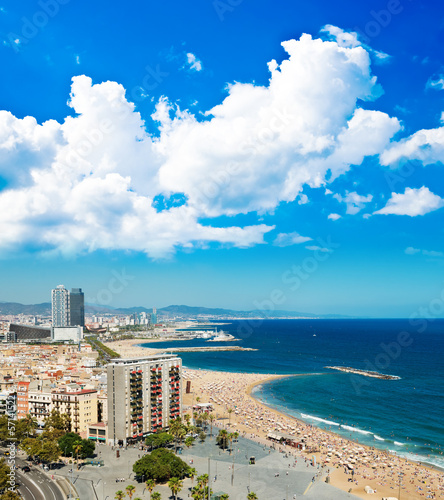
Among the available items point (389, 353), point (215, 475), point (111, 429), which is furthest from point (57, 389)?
point (389, 353)

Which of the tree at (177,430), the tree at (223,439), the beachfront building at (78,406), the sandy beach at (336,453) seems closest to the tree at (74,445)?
the beachfront building at (78,406)

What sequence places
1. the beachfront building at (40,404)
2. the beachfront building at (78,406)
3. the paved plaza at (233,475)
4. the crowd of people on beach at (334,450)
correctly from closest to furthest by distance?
the paved plaza at (233,475), the crowd of people on beach at (334,450), the beachfront building at (78,406), the beachfront building at (40,404)

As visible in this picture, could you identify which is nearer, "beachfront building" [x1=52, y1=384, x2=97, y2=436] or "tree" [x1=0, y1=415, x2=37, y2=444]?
"tree" [x1=0, y1=415, x2=37, y2=444]

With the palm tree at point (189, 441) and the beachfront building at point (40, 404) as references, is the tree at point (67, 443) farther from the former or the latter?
the palm tree at point (189, 441)

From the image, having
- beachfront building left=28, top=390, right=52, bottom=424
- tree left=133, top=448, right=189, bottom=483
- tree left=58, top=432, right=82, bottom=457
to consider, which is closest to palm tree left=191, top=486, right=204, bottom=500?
tree left=133, top=448, right=189, bottom=483

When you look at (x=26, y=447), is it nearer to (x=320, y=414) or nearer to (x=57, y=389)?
(x=57, y=389)

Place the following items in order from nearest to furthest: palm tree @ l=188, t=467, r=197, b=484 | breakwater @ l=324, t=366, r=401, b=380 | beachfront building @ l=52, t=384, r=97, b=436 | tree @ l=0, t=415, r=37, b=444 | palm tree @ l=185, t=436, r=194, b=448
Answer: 1. palm tree @ l=188, t=467, r=197, b=484
2. tree @ l=0, t=415, r=37, b=444
3. palm tree @ l=185, t=436, r=194, b=448
4. beachfront building @ l=52, t=384, r=97, b=436
5. breakwater @ l=324, t=366, r=401, b=380

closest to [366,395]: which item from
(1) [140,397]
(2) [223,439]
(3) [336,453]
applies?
(3) [336,453]

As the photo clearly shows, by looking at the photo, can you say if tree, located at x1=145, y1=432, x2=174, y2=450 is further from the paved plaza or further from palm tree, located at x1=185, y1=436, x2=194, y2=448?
palm tree, located at x1=185, y1=436, x2=194, y2=448
